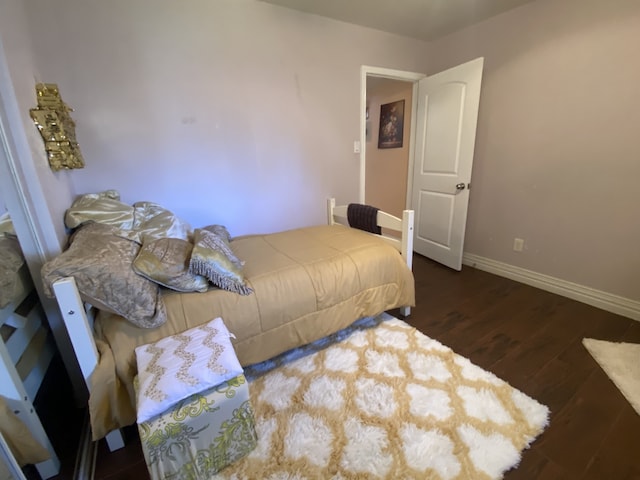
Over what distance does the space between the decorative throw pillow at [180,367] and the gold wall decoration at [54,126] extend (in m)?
1.14

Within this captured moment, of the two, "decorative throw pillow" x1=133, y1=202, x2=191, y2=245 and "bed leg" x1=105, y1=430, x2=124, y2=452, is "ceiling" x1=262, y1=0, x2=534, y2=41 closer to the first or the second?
"decorative throw pillow" x1=133, y1=202, x2=191, y2=245

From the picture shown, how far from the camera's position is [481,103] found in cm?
276

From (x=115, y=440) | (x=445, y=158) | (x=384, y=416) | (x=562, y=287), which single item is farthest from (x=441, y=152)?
(x=115, y=440)

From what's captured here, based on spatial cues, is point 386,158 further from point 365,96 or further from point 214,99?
point 214,99

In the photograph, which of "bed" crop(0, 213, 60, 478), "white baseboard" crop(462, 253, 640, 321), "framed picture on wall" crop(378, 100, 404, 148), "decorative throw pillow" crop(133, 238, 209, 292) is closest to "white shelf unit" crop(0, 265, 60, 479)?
"bed" crop(0, 213, 60, 478)

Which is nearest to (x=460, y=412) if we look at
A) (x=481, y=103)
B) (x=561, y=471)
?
(x=561, y=471)

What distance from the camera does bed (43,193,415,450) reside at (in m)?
1.14

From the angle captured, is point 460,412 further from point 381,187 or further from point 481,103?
point 381,187

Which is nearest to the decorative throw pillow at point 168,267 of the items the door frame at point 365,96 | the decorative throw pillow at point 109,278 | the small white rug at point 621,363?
the decorative throw pillow at point 109,278

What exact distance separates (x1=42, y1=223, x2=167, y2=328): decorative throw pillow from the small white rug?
2.36 m

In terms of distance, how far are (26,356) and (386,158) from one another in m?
4.24

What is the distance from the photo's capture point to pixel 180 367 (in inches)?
42.3

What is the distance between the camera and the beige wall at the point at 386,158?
3.91 metres

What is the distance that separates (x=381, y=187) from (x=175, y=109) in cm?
317
